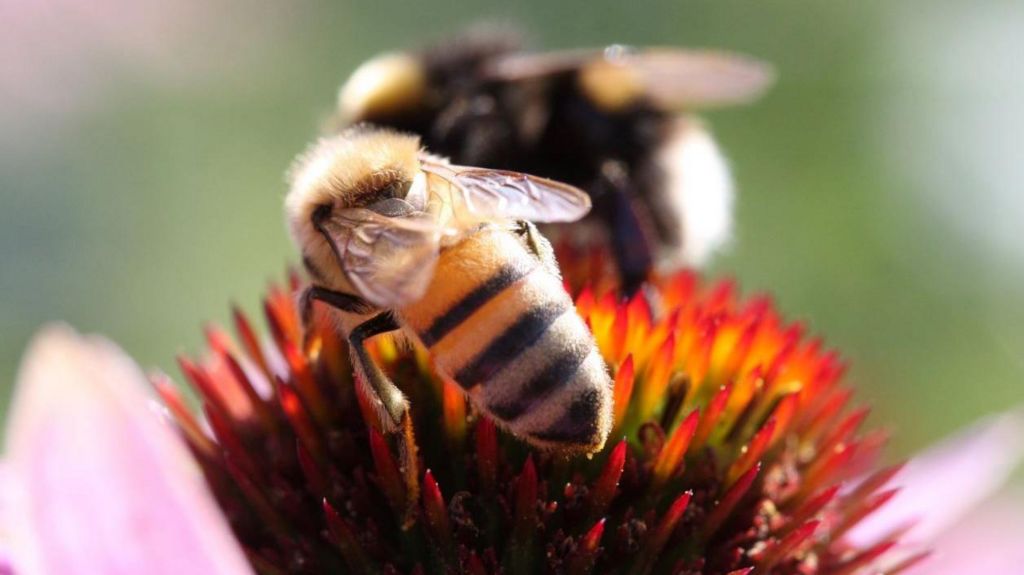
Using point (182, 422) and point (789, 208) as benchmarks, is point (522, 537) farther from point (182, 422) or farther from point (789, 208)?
point (789, 208)

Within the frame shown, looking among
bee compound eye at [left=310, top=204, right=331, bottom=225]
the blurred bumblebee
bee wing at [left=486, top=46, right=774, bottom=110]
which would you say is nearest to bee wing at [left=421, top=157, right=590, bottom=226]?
bee compound eye at [left=310, top=204, right=331, bottom=225]

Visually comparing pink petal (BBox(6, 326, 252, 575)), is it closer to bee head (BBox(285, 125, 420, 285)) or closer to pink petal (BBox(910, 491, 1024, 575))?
bee head (BBox(285, 125, 420, 285))

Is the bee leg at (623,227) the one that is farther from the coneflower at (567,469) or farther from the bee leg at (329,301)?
the bee leg at (329,301)

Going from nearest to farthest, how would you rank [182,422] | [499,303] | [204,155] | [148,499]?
[148,499] < [499,303] < [182,422] < [204,155]

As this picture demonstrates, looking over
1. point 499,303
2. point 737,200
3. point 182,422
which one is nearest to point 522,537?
point 499,303

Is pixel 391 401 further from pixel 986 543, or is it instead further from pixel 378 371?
pixel 986 543

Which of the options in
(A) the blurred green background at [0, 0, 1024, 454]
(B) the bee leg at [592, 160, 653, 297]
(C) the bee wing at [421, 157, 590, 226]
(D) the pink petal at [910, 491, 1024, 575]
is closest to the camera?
Result: (C) the bee wing at [421, 157, 590, 226]
